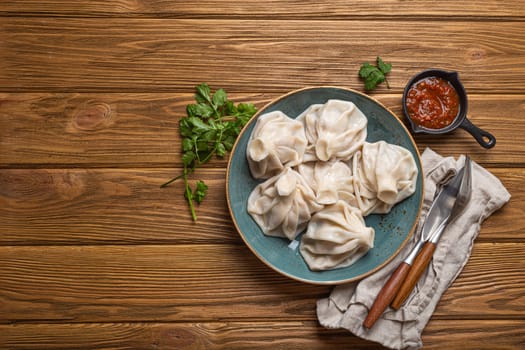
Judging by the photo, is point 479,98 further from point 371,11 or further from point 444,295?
point 444,295

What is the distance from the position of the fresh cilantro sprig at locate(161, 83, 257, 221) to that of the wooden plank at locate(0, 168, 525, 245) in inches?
2.0

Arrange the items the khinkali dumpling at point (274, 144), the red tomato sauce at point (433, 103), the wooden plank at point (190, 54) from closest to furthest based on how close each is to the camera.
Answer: the khinkali dumpling at point (274, 144), the red tomato sauce at point (433, 103), the wooden plank at point (190, 54)

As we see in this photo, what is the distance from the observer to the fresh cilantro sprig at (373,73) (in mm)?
2248

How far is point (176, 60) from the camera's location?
7.55 feet

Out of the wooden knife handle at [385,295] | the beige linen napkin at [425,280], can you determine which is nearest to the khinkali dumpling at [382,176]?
the beige linen napkin at [425,280]

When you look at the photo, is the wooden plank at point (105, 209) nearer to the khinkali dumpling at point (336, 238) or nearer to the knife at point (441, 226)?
the khinkali dumpling at point (336, 238)

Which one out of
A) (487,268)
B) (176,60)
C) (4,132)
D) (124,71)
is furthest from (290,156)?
(4,132)

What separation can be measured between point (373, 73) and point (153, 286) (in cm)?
137

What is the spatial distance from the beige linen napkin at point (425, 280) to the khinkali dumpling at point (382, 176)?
0.56 ft

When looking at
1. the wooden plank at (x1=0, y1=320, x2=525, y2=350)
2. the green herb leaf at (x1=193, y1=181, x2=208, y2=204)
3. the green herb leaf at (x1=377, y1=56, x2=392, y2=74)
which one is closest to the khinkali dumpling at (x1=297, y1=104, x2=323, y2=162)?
the green herb leaf at (x1=377, y1=56, x2=392, y2=74)

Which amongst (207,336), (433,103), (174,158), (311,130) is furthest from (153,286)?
(433,103)

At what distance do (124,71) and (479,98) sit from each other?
5.35ft

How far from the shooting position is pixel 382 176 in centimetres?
209

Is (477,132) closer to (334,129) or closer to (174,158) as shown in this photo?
(334,129)
